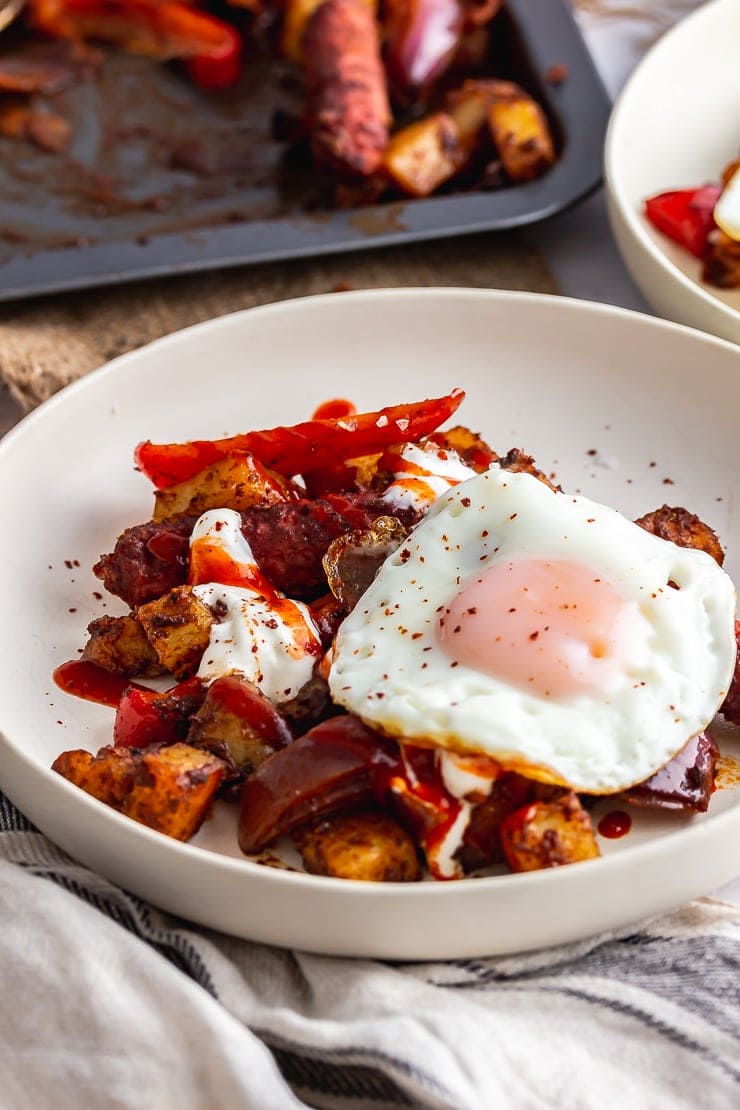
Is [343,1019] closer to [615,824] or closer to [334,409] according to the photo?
[615,824]

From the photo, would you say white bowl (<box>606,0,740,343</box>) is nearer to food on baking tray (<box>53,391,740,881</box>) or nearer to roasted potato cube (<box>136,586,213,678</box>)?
food on baking tray (<box>53,391,740,881</box>)

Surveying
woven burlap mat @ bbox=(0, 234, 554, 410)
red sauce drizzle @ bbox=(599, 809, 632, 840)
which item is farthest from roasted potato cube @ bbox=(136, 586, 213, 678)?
woven burlap mat @ bbox=(0, 234, 554, 410)

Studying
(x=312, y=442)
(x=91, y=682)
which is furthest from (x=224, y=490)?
(x=91, y=682)

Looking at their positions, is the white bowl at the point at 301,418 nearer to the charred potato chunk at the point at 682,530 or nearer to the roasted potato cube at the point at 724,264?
the charred potato chunk at the point at 682,530

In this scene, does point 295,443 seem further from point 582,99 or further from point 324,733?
point 582,99

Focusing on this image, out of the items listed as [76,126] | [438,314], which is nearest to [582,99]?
[438,314]

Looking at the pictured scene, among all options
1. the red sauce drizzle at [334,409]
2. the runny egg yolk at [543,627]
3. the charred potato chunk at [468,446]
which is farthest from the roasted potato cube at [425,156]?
the runny egg yolk at [543,627]

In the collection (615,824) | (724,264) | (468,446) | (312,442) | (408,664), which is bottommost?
(724,264)
